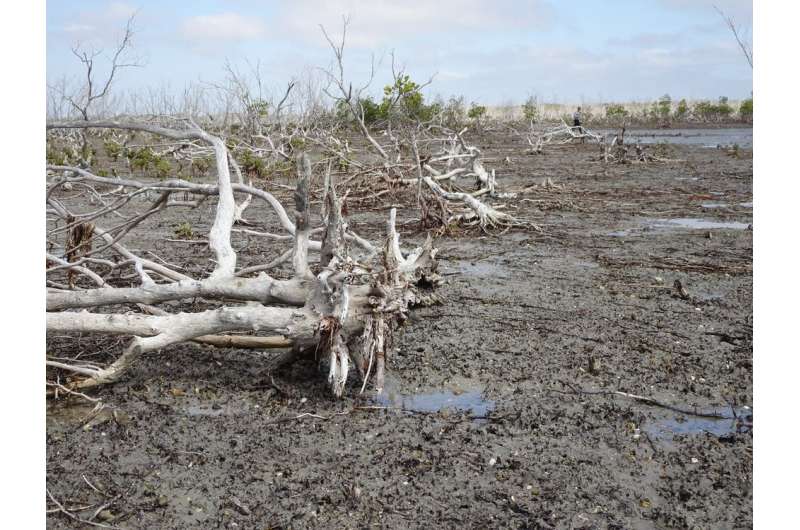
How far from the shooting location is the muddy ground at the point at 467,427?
3.18m

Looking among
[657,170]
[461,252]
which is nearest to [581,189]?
[657,170]

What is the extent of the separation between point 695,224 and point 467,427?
307 inches

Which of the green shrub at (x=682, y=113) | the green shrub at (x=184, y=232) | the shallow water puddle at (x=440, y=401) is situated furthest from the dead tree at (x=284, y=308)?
the green shrub at (x=682, y=113)

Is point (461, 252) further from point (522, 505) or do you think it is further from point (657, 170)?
point (657, 170)

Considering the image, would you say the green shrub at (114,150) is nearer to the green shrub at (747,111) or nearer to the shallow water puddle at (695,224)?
the shallow water puddle at (695,224)

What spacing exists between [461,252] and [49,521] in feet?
20.5

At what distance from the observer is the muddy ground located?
3.18m

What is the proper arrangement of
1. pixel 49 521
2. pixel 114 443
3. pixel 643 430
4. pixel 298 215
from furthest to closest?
pixel 298 215 < pixel 643 430 < pixel 114 443 < pixel 49 521

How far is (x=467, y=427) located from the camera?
3.97 meters

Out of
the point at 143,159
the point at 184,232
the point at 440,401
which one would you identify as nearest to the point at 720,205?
the point at 184,232

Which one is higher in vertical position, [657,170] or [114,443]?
[657,170]

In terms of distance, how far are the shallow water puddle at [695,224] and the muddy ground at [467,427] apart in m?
3.49

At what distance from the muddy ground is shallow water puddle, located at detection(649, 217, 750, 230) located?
11.4 ft

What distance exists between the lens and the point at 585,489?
333 cm
